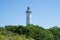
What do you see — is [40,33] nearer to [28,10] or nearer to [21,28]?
[21,28]

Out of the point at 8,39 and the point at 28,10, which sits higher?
the point at 28,10

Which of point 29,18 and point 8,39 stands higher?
point 29,18

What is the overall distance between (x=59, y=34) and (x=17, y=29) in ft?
43.5

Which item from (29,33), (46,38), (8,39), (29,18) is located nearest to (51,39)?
(46,38)

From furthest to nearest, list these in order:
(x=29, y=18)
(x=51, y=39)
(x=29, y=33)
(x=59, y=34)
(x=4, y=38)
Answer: (x=29, y=18) → (x=59, y=34) → (x=51, y=39) → (x=29, y=33) → (x=4, y=38)

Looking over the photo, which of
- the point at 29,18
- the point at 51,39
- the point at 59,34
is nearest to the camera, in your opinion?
the point at 51,39

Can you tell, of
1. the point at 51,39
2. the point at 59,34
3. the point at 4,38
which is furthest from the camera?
the point at 59,34

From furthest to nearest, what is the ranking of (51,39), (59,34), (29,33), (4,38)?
(59,34) → (51,39) → (29,33) → (4,38)

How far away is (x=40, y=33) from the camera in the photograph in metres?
46.3

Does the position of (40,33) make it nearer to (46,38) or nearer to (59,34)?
(46,38)

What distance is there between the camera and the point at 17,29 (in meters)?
46.9

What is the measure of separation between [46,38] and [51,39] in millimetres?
1886

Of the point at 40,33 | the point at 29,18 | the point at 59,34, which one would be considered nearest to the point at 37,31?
the point at 40,33

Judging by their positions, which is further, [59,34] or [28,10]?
[28,10]
